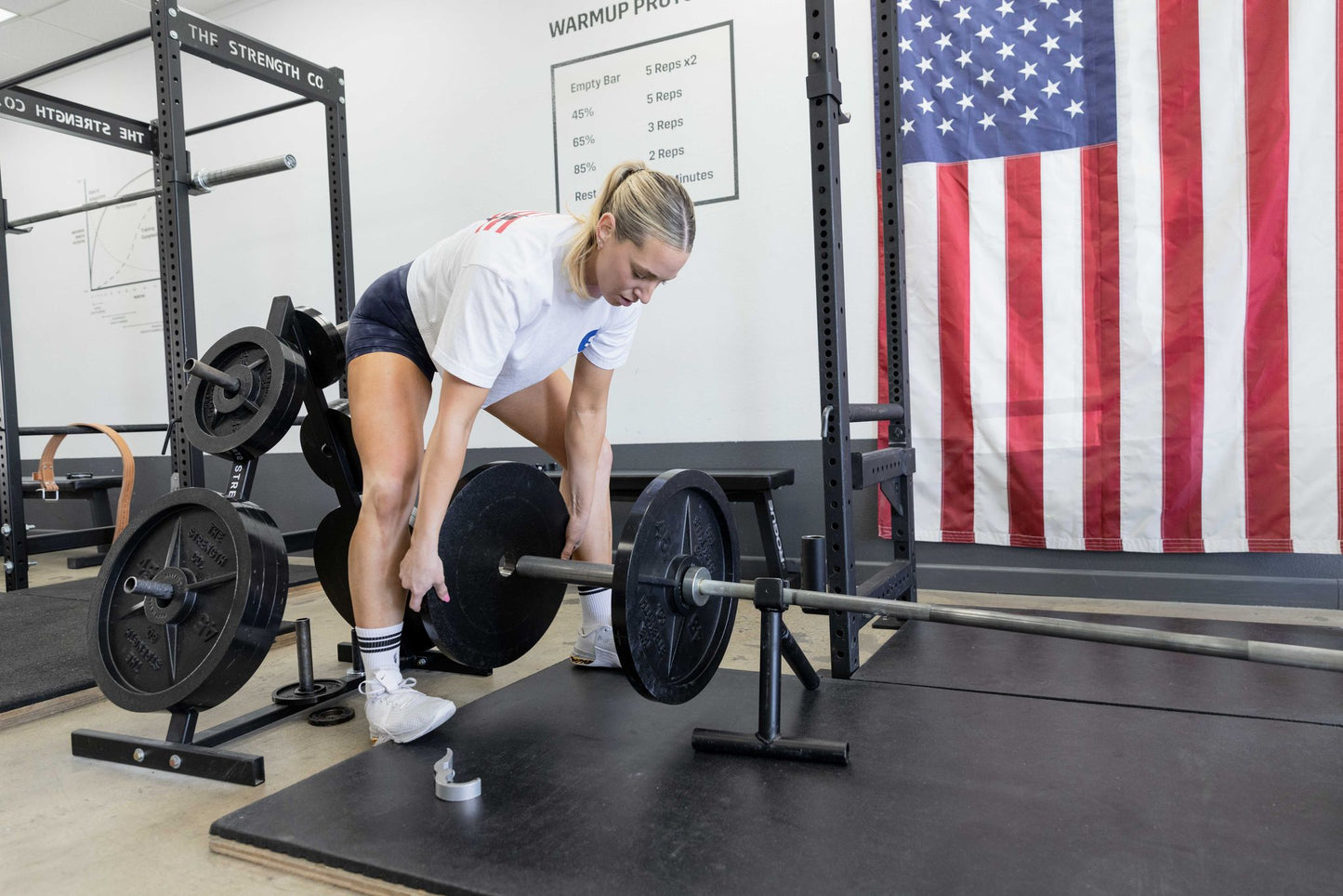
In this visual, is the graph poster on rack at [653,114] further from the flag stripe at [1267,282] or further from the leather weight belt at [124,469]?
the leather weight belt at [124,469]

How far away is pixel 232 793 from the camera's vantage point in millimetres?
1584

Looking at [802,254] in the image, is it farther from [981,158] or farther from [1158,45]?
[1158,45]

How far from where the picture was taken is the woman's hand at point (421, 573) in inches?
58.6

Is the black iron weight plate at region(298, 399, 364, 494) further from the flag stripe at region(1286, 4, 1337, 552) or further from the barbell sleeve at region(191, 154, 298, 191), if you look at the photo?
the flag stripe at region(1286, 4, 1337, 552)

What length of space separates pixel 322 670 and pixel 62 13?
12.7 ft

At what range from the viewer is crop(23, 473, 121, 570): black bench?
3594mm

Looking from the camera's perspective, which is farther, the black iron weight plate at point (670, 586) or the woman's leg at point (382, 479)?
the woman's leg at point (382, 479)

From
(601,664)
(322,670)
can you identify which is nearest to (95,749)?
(322,670)

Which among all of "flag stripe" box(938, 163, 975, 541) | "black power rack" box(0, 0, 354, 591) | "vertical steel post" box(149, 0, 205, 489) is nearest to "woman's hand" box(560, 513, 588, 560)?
"black power rack" box(0, 0, 354, 591)

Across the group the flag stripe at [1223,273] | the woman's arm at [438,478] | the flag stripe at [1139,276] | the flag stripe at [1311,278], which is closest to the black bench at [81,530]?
the woman's arm at [438,478]

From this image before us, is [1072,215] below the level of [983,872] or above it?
above

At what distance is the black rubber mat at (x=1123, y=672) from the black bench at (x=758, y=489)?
0.62 meters

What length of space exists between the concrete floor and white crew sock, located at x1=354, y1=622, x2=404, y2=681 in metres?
0.21

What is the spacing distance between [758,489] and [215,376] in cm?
159
